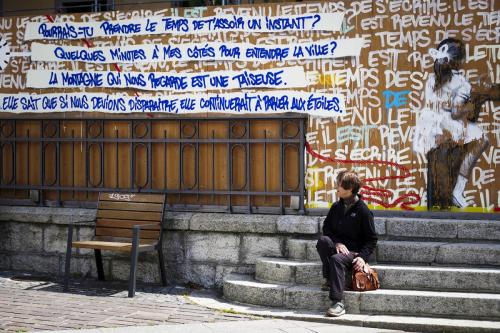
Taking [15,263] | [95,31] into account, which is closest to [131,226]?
[15,263]

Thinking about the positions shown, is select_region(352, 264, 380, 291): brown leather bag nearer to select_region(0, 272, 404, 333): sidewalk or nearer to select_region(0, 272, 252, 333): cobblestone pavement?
select_region(0, 272, 404, 333): sidewalk

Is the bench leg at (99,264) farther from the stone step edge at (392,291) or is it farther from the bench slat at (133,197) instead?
the stone step edge at (392,291)

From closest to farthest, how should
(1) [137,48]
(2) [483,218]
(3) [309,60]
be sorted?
(2) [483,218] < (3) [309,60] < (1) [137,48]

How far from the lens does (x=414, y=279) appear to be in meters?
7.93

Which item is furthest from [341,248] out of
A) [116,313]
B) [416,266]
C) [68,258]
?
[68,258]

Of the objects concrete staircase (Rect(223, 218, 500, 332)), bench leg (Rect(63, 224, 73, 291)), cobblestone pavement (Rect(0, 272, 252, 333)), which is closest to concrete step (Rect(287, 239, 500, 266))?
concrete staircase (Rect(223, 218, 500, 332))

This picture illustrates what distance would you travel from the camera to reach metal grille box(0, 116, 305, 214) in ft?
30.9

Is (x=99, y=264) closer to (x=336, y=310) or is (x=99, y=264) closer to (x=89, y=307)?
(x=89, y=307)

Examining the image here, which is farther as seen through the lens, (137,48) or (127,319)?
(137,48)

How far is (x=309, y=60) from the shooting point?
935 centimetres

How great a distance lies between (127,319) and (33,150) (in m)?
3.70

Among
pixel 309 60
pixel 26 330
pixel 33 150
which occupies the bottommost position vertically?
pixel 26 330

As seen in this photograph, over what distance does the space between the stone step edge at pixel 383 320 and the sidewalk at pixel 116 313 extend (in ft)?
0.29

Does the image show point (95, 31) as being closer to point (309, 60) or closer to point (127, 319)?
point (309, 60)
